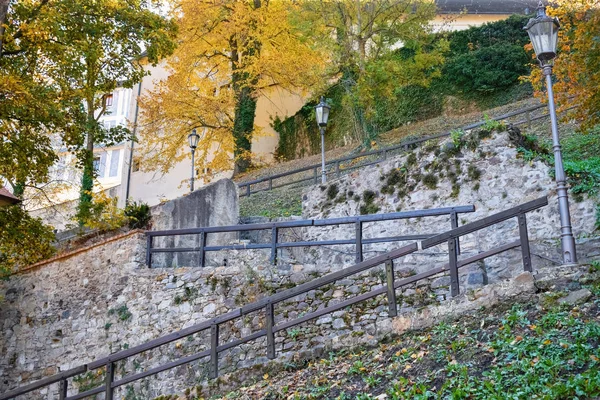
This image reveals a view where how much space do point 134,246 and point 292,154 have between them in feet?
65.3

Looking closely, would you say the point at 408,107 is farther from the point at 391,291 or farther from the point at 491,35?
the point at 391,291

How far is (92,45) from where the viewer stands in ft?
43.4

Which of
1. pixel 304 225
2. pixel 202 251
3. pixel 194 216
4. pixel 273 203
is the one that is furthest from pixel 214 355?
pixel 273 203

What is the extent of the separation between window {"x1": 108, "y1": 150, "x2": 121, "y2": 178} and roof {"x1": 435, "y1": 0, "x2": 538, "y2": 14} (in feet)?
64.8

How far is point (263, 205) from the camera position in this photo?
21.5m

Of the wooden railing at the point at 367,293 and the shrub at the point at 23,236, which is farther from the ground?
the shrub at the point at 23,236

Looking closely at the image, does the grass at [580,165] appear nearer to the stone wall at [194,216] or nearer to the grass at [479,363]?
the grass at [479,363]

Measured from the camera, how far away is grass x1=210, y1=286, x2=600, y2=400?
5.75 meters

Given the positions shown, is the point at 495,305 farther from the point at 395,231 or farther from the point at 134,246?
the point at 134,246

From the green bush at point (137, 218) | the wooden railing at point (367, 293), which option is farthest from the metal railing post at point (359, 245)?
the green bush at point (137, 218)

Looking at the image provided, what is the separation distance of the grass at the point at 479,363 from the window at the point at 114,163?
3354 cm

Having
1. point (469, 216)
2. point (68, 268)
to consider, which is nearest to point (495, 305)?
point (469, 216)

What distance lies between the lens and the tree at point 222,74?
88.2ft

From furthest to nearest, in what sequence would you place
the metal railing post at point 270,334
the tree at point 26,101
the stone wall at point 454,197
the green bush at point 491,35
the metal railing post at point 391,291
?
the green bush at point 491,35 < the tree at point 26,101 < the stone wall at point 454,197 < the metal railing post at point 270,334 < the metal railing post at point 391,291
